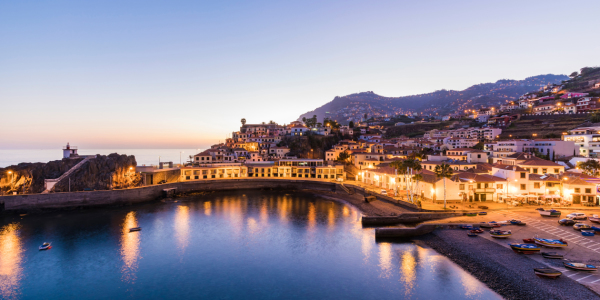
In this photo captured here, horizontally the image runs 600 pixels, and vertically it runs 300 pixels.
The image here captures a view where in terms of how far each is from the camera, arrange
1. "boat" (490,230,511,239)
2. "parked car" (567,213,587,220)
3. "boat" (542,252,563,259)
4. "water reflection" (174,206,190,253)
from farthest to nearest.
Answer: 1. "water reflection" (174,206,190,253)
2. "parked car" (567,213,587,220)
3. "boat" (490,230,511,239)
4. "boat" (542,252,563,259)

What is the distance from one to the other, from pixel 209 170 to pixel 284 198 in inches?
999

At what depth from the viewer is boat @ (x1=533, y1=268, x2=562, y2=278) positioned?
20812mm

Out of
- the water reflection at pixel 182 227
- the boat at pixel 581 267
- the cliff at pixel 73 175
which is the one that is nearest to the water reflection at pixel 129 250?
the water reflection at pixel 182 227

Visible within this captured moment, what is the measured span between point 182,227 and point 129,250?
28.2 feet

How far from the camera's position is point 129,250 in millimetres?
30938

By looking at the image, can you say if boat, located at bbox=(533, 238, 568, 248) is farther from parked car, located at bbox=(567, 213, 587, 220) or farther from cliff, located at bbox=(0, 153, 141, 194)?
cliff, located at bbox=(0, 153, 141, 194)

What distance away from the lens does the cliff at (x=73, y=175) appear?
50.3 metres

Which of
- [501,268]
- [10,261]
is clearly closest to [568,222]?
[501,268]

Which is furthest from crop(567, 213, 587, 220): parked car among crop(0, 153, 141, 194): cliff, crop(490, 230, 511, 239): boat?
crop(0, 153, 141, 194): cliff

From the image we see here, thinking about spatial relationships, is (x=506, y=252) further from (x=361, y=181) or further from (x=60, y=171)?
(x=60, y=171)

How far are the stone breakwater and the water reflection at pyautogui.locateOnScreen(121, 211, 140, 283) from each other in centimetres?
3144

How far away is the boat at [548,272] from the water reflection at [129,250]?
34976 millimetres

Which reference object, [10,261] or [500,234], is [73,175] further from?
[500,234]

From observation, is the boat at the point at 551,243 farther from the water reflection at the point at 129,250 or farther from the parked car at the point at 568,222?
the water reflection at the point at 129,250
